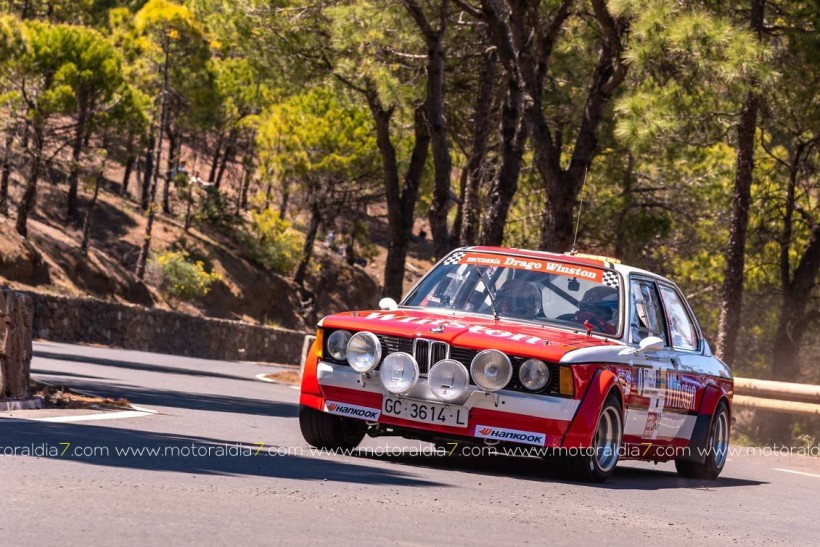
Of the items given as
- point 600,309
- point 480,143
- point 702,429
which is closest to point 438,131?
point 480,143

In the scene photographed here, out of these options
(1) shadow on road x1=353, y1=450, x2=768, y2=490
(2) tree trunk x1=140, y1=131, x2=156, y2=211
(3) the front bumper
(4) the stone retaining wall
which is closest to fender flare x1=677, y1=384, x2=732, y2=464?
(1) shadow on road x1=353, y1=450, x2=768, y2=490

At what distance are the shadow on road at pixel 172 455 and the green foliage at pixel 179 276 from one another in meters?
42.2

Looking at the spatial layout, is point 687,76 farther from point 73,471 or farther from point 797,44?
point 73,471

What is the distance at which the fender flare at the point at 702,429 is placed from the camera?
1134 centimetres

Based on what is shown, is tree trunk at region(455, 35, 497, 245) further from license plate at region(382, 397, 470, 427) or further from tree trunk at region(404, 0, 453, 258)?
license plate at region(382, 397, 470, 427)

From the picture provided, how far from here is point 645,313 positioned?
10.8m

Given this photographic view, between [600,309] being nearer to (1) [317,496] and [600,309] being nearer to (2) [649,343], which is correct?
(2) [649,343]

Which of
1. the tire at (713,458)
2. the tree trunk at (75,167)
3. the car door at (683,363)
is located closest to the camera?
the car door at (683,363)

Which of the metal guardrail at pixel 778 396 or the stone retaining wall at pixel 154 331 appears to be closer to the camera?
the metal guardrail at pixel 778 396

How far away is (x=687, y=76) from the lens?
1988 cm

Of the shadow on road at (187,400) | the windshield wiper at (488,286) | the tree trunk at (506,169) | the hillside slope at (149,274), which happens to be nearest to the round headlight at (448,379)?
the windshield wiper at (488,286)

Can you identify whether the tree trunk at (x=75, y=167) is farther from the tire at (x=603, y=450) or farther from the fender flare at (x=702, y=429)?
the tire at (x=603, y=450)

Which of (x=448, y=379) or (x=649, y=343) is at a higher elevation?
(x=649, y=343)

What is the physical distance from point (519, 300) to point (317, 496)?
11.7 ft
